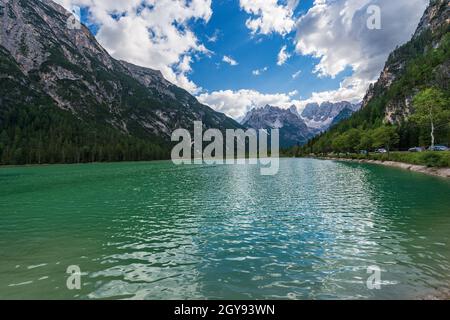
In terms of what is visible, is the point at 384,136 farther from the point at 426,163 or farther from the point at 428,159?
the point at 428,159

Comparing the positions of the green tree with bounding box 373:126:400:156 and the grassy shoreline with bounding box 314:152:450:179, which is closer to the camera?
the grassy shoreline with bounding box 314:152:450:179

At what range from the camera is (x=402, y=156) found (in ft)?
317

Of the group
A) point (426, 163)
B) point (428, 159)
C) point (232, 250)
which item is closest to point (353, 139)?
point (426, 163)

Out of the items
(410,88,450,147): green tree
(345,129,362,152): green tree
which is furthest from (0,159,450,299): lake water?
(345,129,362,152): green tree

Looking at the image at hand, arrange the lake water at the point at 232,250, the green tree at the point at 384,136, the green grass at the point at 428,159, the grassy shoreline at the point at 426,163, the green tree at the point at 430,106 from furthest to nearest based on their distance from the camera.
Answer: the green tree at the point at 384,136 → the green tree at the point at 430,106 → the green grass at the point at 428,159 → the grassy shoreline at the point at 426,163 → the lake water at the point at 232,250

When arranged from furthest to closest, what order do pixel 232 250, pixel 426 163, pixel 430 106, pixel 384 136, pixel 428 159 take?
1. pixel 384 136
2. pixel 430 106
3. pixel 426 163
4. pixel 428 159
5. pixel 232 250

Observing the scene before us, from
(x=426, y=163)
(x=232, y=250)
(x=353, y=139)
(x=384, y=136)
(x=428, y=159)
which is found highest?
(x=353, y=139)

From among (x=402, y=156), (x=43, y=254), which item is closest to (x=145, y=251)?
(x=43, y=254)

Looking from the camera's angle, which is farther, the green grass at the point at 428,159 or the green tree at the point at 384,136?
the green tree at the point at 384,136

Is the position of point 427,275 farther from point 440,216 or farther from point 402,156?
point 402,156

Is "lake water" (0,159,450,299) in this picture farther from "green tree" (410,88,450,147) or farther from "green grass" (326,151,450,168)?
"green tree" (410,88,450,147)

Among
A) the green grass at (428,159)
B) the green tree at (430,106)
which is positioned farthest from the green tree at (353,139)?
the green tree at (430,106)

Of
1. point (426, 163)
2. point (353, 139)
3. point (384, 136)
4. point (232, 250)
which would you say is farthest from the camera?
point (353, 139)

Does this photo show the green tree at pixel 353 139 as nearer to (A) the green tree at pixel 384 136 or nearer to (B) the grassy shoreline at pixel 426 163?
(A) the green tree at pixel 384 136
